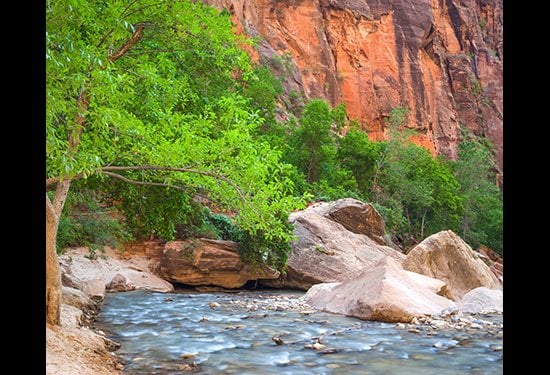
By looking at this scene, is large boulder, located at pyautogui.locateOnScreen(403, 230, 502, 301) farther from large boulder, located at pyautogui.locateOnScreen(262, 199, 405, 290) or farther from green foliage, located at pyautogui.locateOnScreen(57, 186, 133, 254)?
green foliage, located at pyautogui.locateOnScreen(57, 186, 133, 254)

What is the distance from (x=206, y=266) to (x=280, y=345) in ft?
31.6

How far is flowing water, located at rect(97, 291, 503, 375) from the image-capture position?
6.79m

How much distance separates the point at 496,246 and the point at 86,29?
41989mm

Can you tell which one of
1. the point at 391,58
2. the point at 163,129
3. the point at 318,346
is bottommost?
the point at 318,346

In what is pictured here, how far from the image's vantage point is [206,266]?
57.3 ft

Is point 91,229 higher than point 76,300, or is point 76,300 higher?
point 91,229

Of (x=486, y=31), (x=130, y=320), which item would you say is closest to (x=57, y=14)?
(x=130, y=320)

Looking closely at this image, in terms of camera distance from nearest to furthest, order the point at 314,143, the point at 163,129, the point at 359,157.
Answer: the point at 163,129
the point at 314,143
the point at 359,157

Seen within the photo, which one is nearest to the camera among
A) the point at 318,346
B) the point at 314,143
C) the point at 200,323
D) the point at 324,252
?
the point at 318,346

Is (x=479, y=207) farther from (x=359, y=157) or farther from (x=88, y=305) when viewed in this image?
(x=88, y=305)

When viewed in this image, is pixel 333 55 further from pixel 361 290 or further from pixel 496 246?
pixel 361 290

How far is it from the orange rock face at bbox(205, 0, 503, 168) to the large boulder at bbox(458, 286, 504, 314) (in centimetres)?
3195

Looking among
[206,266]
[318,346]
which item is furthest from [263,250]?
[318,346]
